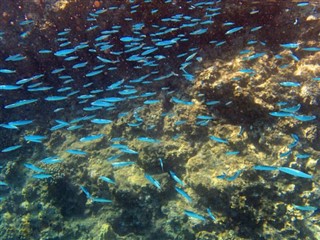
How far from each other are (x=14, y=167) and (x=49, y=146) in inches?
61.2

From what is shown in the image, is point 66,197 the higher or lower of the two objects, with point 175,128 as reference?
lower

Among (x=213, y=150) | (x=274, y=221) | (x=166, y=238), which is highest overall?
(x=213, y=150)

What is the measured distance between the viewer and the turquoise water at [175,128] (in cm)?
629

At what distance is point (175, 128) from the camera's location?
7.41 metres

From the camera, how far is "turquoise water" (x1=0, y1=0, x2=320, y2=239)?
20.6 ft

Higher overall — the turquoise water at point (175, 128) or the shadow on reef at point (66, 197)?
the turquoise water at point (175, 128)

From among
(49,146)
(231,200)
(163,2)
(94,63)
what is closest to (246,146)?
(231,200)

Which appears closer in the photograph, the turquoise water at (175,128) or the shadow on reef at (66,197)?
the turquoise water at (175,128)

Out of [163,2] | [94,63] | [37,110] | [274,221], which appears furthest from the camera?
[37,110]

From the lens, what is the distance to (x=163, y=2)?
26.6ft

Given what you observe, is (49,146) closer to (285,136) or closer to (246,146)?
(246,146)

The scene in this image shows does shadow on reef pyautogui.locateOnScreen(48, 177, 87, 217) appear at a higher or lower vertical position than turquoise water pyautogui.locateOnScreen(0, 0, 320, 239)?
Result: lower

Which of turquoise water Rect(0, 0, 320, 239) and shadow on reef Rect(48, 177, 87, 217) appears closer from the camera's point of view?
turquoise water Rect(0, 0, 320, 239)

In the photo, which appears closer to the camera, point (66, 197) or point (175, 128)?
point (175, 128)
